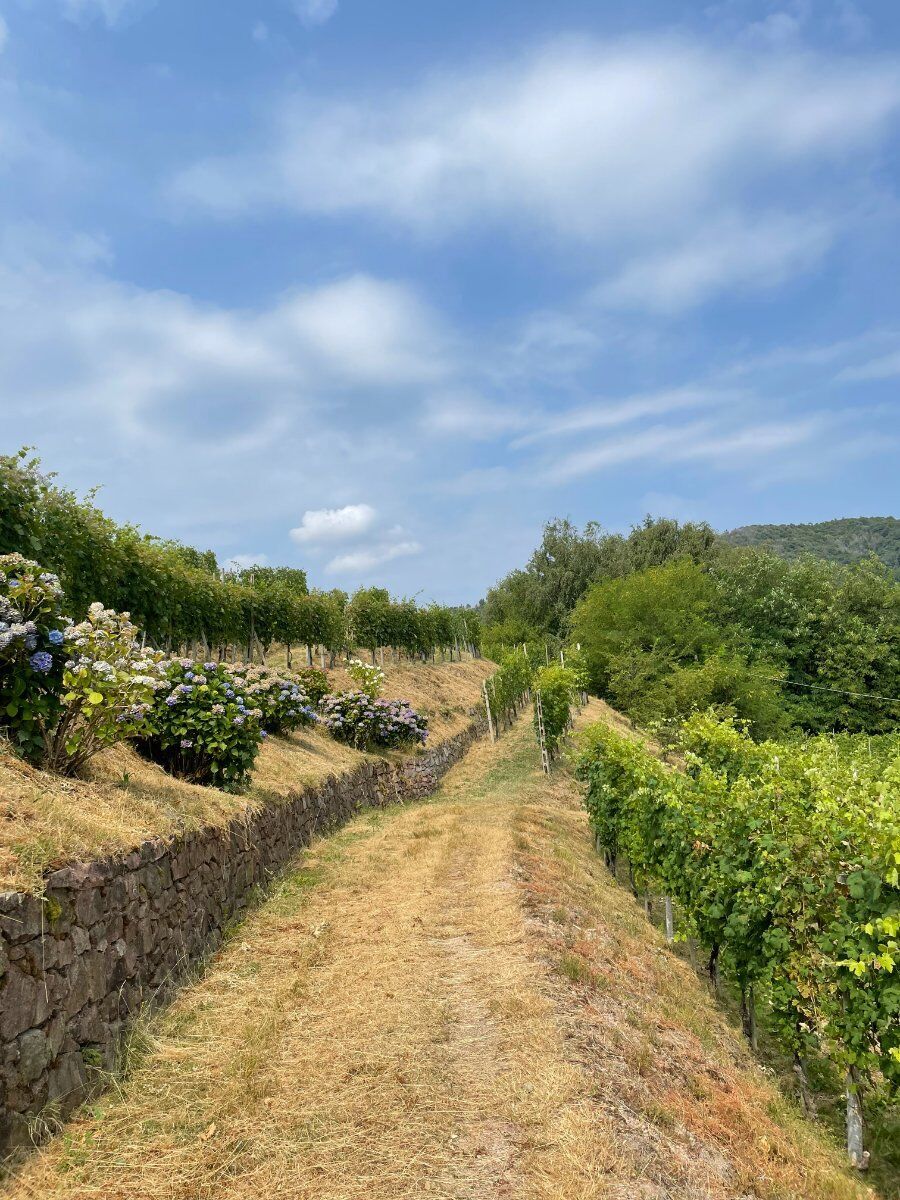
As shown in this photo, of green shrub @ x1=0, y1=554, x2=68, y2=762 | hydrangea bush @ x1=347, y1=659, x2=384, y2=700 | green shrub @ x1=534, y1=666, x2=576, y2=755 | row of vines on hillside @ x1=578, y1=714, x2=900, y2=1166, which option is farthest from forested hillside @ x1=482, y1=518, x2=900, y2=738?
green shrub @ x1=0, y1=554, x2=68, y2=762

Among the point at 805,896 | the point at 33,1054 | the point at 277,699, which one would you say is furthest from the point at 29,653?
the point at 277,699

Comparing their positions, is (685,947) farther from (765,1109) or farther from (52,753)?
(52,753)

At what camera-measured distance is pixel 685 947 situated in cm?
1089

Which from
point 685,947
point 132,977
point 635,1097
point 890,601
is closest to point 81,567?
point 132,977

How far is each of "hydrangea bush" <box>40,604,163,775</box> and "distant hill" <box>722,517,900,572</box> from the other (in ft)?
416

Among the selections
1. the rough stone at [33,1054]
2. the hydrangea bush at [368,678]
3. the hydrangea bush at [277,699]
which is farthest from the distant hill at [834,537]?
the rough stone at [33,1054]

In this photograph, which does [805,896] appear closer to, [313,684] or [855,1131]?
[855,1131]

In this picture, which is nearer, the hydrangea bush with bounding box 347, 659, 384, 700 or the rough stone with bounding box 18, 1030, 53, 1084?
the rough stone with bounding box 18, 1030, 53, 1084

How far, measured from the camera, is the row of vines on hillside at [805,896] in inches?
205

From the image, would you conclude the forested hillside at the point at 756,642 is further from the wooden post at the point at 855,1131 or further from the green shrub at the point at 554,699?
the wooden post at the point at 855,1131

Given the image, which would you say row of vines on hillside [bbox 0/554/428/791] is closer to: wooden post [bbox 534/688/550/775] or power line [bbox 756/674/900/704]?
wooden post [bbox 534/688/550/775]

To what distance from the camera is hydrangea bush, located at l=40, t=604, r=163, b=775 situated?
5789mm

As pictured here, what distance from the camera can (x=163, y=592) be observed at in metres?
14.0

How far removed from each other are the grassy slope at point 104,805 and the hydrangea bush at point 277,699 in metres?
1.08
